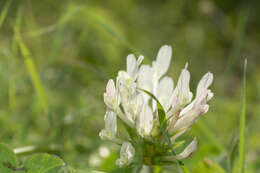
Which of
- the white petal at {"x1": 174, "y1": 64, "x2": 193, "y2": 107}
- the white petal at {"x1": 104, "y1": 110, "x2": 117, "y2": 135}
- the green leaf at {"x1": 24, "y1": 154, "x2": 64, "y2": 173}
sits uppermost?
the white petal at {"x1": 174, "y1": 64, "x2": 193, "y2": 107}

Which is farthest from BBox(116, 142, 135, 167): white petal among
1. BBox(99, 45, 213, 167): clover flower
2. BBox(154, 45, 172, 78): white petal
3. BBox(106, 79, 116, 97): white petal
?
BBox(154, 45, 172, 78): white petal

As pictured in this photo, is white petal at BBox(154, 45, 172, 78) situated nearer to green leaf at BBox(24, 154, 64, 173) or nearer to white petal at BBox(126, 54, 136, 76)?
white petal at BBox(126, 54, 136, 76)

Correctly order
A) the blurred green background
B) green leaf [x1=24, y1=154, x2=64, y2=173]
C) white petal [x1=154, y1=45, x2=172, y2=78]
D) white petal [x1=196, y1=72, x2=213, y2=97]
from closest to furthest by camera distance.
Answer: green leaf [x1=24, y1=154, x2=64, y2=173]
white petal [x1=196, y1=72, x2=213, y2=97]
white petal [x1=154, y1=45, x2=172, y2=78]
the blurred green background

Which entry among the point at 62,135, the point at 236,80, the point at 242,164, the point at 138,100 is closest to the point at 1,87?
the point at 62,135

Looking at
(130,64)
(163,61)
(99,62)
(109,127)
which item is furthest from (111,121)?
(99,62)

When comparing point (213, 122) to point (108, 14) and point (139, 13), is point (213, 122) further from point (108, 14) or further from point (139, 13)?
point (139, 13)

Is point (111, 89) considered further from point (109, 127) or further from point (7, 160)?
point (7, 160)
